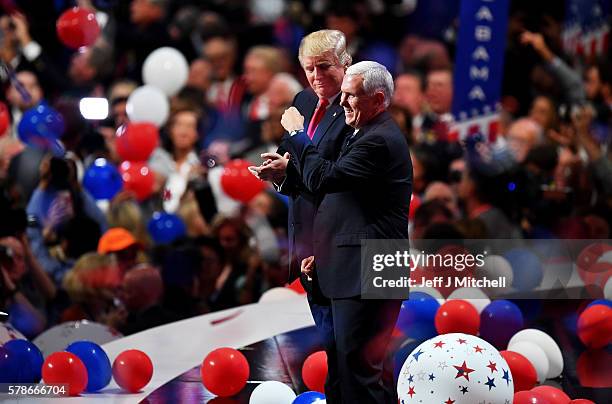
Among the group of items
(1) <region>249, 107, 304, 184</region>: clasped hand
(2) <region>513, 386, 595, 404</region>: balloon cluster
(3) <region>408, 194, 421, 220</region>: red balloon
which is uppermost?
(1) <region>249, 107, 304, 184</region>: clasped hand

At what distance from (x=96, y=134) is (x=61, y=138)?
29.5 inches

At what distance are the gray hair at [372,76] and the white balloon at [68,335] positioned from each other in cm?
271

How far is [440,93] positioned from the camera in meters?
11.0

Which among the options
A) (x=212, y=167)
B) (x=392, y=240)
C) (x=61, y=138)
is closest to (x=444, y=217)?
(x=212, y=167)

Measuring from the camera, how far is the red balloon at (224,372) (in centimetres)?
639

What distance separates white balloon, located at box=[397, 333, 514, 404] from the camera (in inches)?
213

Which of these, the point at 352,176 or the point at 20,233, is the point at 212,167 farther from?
the point at 352,176

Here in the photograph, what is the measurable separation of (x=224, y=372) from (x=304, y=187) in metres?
1.31

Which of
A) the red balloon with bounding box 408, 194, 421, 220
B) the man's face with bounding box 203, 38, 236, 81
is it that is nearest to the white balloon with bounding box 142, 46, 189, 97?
the man's face with bounding box 203, 38, 236, 81

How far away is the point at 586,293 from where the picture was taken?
8.48 meters

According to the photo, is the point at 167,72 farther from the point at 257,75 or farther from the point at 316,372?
the point at 316,372

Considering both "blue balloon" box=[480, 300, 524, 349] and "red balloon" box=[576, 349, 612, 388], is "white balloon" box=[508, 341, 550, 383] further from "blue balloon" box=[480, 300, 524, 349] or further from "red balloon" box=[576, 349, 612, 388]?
"blue balloon" box=[480, 300, 524, 349]

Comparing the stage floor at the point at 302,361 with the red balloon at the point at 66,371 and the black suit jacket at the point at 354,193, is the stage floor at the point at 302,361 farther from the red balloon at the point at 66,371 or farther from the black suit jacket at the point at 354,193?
the black suit jacket at the point at 354,193

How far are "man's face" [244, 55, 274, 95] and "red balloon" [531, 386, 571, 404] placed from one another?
5.50m
